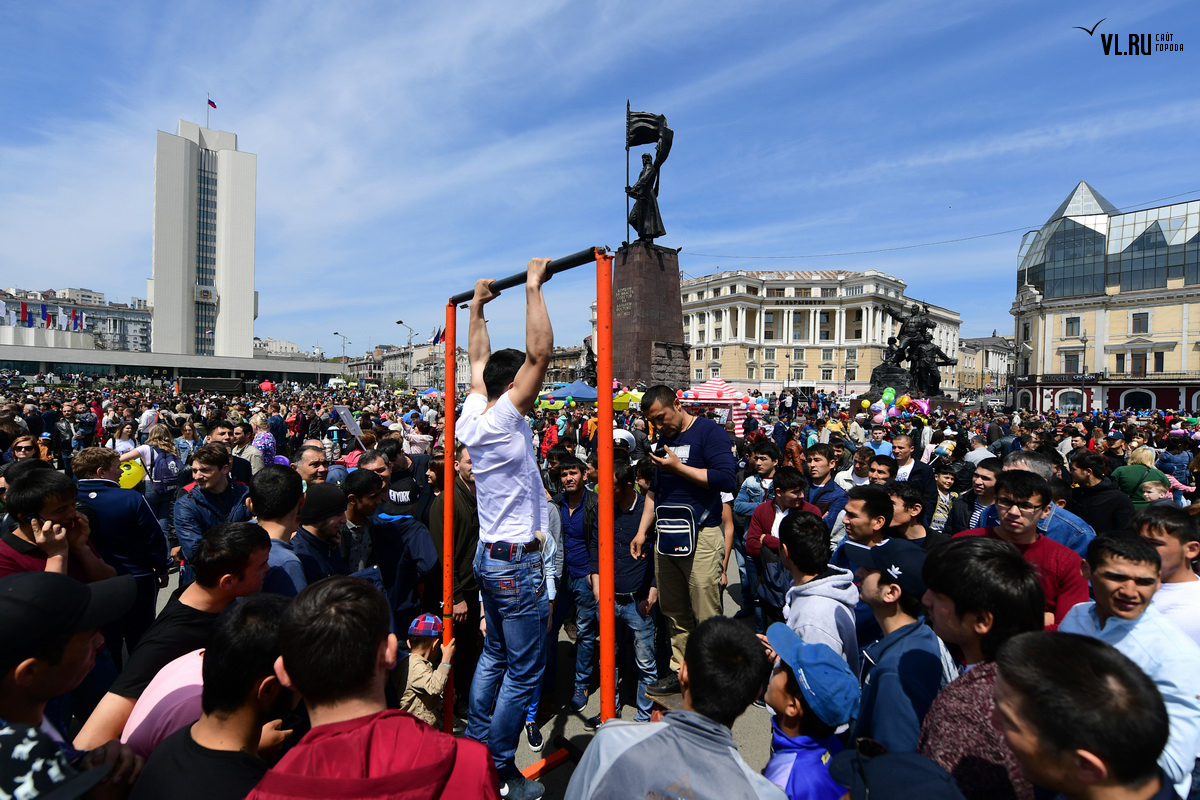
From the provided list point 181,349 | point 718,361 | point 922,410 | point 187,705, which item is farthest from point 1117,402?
point 181,349

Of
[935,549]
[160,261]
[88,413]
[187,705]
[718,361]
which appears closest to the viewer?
[187,705]

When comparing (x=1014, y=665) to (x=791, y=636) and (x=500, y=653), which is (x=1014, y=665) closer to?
(x=791, y=636)

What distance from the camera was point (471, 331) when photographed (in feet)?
9.92

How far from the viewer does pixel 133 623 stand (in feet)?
11.5

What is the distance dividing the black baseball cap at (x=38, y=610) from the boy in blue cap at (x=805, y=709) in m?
1.98

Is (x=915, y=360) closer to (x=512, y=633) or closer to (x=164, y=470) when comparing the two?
(x=164, y=470)

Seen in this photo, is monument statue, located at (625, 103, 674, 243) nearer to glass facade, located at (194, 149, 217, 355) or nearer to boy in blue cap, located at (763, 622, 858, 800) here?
boy in blue cap, located at (763, 622, 858, 800)

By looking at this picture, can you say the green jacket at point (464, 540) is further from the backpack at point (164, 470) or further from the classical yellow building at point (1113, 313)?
the classical yellow building at point (1113, 313)

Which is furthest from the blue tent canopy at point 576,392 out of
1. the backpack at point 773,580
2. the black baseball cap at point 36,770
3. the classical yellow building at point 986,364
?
the classical yellow building at point 986,364

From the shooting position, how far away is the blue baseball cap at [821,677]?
1965mm

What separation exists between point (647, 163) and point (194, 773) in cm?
2513

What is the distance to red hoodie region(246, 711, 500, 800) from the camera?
3.99ft

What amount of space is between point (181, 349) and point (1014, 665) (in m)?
89.5

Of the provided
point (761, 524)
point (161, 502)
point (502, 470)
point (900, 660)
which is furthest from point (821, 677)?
point (161, 502)
